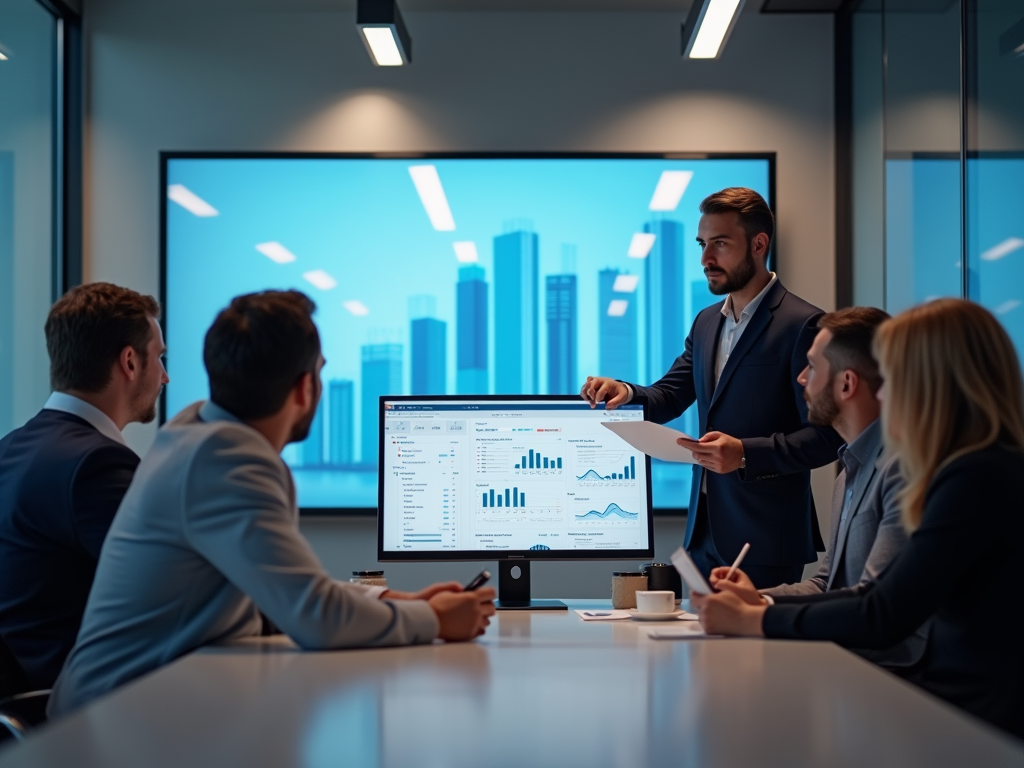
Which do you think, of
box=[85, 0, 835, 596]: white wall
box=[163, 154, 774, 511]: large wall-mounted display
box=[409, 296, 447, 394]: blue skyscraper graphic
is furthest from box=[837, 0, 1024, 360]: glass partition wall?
box=[409, 296, 447, 394]: blue skyscraper graphic

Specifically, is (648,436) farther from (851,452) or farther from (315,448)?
(315,448)

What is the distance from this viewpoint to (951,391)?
1.81 meters

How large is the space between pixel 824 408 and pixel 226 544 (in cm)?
144

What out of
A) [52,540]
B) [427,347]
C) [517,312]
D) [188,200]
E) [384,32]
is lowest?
[52,540]

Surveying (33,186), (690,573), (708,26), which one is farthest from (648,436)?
(33,186)

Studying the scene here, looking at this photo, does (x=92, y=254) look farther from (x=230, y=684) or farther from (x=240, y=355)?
(x=230, y=684)

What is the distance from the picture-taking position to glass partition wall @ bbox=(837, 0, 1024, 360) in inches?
126

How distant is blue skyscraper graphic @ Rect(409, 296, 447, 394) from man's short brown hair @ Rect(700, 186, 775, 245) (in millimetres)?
1669

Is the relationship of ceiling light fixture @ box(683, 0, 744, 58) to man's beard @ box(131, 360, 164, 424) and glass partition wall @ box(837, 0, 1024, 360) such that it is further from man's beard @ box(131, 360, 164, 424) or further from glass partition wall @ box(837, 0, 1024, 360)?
man's beard @ box(131, 360, 164, 424)

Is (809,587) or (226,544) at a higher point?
(226,544)

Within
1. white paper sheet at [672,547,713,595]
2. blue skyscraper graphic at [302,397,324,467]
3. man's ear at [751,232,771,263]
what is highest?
man's ear at [751,232,771,263]

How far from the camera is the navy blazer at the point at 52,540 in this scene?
81.6 inches

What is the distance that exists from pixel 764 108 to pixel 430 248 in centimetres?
167

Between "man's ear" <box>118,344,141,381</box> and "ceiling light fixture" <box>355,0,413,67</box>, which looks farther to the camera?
"ceiling light fixture" <box>355,0,413,67</box>
